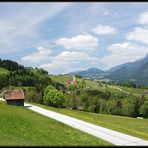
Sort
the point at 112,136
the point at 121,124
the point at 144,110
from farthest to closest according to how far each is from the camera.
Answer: the point at 144,110
the point at 121,124
the point at 112,136

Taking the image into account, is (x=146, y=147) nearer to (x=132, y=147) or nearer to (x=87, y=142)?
(x=132, y=147)

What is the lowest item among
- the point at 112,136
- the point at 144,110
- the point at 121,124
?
the point at 144,110

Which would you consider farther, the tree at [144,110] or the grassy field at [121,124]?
the tree at [144,110]

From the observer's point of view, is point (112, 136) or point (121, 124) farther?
point (121, 124)

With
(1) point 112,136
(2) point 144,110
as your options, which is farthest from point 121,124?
(2) point 144,110

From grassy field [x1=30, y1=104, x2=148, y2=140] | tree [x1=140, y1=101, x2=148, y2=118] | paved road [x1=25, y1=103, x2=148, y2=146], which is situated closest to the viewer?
paved road [x1=25, y1=103, x2=148, y2=146]

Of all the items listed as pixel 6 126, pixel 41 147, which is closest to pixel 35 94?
pixel 6 126

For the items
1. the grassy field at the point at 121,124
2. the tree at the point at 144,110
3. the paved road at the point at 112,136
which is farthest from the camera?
the tree at the point at 144,110

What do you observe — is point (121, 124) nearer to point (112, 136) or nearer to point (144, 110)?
point (112, 136)

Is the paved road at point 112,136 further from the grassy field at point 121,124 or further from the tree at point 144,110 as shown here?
the tree at point 144,110

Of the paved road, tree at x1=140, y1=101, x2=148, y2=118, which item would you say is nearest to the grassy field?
the paved road

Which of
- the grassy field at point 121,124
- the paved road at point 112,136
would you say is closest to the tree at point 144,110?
the grassy field at point 121,124

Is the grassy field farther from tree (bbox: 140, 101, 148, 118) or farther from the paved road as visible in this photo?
tree (bbox: 140, 101, 148, 118)

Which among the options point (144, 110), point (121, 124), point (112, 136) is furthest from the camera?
point (144, 110)
